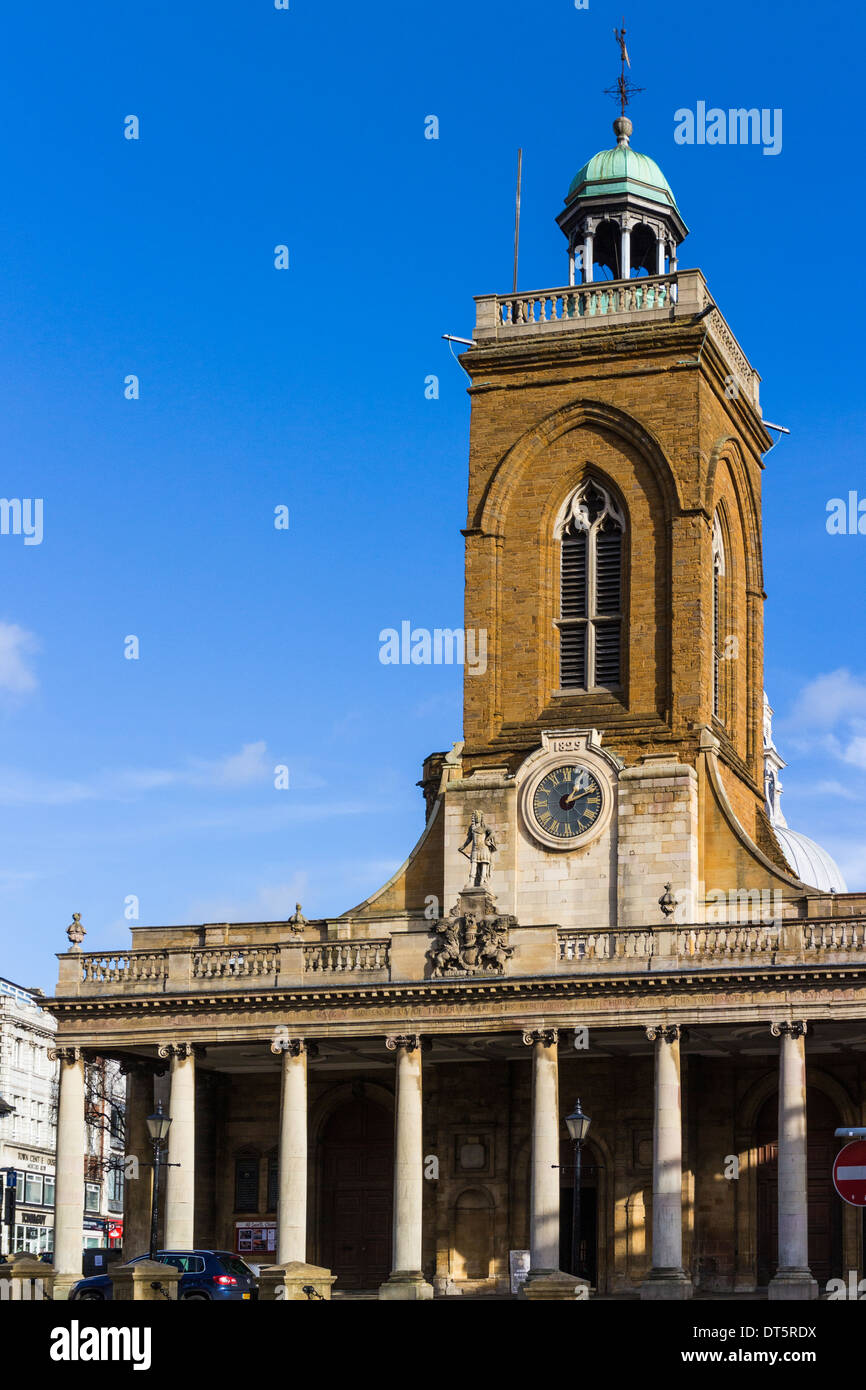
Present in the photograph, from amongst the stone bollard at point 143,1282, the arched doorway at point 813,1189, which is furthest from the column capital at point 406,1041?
the stone bollard at point 143,1282

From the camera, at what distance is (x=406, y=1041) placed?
51219mm

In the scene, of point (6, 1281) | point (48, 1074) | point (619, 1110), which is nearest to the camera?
point (6, 1281)

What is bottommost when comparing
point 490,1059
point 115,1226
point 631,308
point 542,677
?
point 115,1226

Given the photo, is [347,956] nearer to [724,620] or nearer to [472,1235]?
[472,1235]

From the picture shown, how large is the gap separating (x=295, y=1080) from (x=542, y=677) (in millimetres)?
11554

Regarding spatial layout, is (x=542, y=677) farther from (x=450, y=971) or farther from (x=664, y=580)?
(x=450, y=971)

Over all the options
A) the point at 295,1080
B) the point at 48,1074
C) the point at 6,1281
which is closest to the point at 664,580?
the point at 295,1080

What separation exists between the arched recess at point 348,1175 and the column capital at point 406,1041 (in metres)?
4.89

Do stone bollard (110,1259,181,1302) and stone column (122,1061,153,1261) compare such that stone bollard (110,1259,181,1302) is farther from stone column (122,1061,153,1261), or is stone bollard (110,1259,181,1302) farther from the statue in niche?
the statue in niche

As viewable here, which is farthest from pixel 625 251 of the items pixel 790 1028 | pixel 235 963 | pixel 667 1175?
pixel 667 1175

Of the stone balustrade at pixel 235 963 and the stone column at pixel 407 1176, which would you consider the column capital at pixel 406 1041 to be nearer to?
the stone column at pixel 407 1176

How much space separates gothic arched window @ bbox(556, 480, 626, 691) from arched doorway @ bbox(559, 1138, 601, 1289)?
37.0 feet

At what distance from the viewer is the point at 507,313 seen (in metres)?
58.4

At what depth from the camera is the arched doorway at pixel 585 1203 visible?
5259 cm
